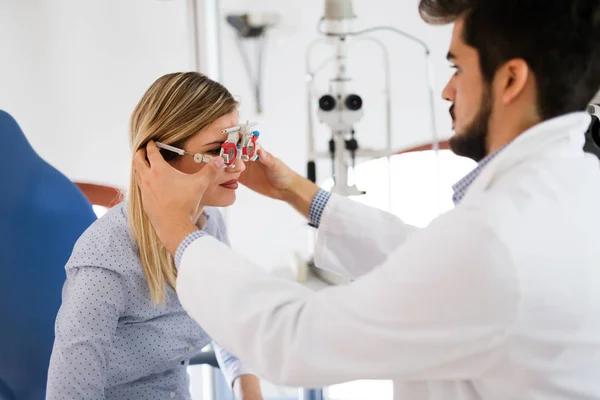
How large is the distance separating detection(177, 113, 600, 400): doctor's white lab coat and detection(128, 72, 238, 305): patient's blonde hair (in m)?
0.45

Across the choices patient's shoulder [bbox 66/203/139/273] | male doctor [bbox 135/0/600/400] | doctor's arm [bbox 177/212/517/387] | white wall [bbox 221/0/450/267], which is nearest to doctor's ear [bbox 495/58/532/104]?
male doctor [bbox 135/0/600/400]

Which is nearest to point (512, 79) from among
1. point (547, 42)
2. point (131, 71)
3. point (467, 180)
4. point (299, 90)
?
point (547, 42)

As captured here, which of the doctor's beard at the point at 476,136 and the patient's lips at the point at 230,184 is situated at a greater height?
the doctor's beard at the point at 476,136

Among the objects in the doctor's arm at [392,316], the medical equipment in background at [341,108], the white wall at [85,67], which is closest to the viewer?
the doctor's arm at [392,316]

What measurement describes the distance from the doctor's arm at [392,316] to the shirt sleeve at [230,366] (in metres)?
0.70

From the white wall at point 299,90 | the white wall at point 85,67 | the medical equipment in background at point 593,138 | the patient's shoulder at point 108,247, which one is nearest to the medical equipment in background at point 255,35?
the white wall at point 299,90

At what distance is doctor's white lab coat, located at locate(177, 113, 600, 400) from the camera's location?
82 centimetres

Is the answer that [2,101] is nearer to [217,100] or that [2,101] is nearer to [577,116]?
[217,100]

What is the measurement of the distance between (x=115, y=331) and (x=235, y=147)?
46 centimetres

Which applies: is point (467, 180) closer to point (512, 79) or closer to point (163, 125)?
point (512, 79)

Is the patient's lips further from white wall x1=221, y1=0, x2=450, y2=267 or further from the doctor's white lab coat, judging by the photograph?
white wall x1=221, y1=0, x2=450, y2=267

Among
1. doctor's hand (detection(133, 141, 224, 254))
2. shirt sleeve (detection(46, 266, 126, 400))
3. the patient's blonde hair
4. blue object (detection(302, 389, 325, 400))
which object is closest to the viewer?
doctor's hand (detection(133, 141, 224, 254))

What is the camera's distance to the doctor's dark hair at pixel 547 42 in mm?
904

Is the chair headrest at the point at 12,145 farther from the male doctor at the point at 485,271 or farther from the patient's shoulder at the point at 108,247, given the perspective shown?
the male doctor at the point at 485,271
